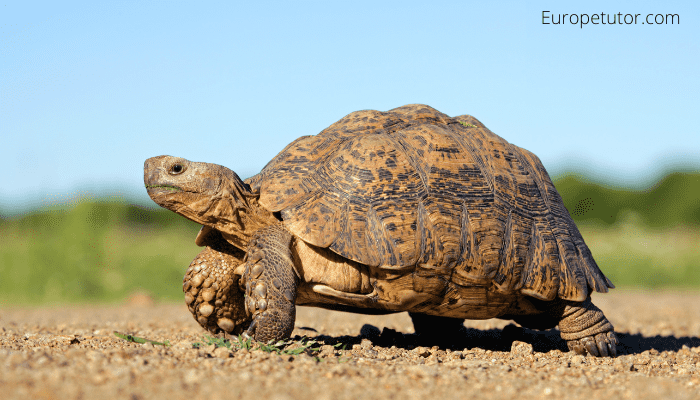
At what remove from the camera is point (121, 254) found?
1638 centimetres

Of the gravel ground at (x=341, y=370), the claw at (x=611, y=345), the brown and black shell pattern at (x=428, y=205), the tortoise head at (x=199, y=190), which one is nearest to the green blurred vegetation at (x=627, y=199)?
the gravel ground at (x=341, y=370)

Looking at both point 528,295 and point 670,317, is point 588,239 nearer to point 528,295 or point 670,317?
point 670,317

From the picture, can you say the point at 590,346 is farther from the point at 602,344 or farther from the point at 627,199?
the point at 627,199

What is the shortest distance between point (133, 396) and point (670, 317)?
8.86m

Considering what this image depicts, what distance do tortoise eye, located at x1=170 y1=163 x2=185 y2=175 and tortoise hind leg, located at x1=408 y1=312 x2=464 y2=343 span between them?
283cm

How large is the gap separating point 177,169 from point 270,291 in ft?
4.31

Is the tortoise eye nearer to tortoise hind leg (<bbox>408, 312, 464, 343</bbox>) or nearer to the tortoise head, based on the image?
the tortoise head

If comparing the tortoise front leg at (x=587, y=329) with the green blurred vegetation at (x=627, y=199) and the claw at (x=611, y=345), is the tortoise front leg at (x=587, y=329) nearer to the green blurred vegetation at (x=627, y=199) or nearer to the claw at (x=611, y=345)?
the claw at (x=611, y=345)

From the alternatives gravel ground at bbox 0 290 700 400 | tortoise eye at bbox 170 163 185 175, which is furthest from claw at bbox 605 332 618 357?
tortoise eye at bbox 170 163 185 175

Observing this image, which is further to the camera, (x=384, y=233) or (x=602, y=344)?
(x=602, y=344)

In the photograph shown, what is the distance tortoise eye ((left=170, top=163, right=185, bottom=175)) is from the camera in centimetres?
485

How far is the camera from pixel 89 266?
1579 cm

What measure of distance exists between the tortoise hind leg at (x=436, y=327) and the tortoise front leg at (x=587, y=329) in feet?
3.80

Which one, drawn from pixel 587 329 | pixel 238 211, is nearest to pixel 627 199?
pixel 587 329
